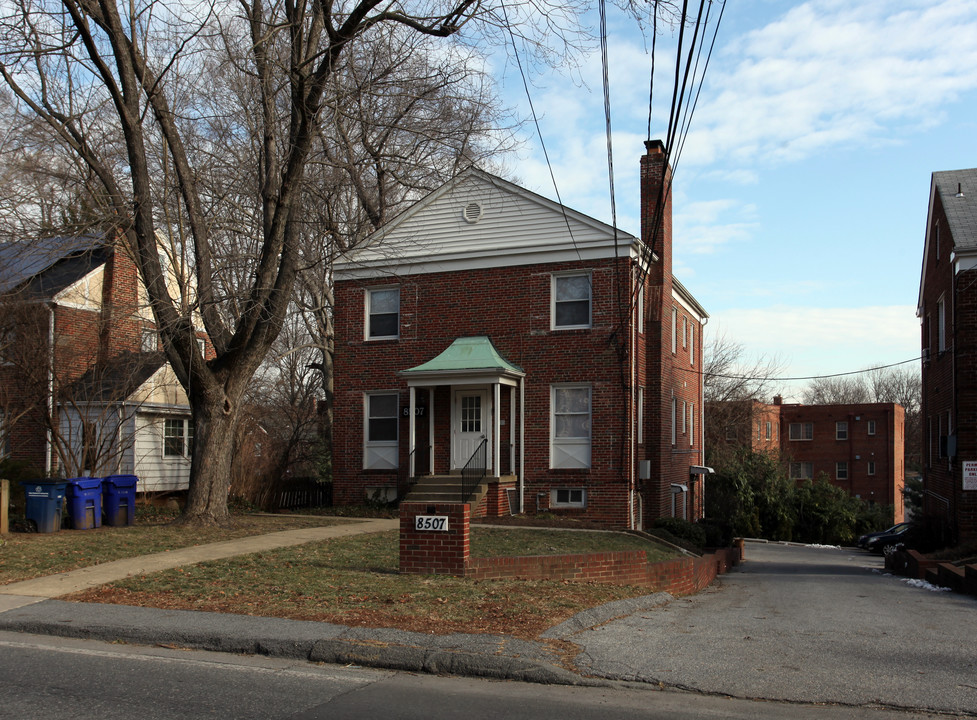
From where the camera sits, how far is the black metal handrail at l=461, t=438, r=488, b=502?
19.7 m

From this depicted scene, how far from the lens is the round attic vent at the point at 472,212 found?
73.4 ft

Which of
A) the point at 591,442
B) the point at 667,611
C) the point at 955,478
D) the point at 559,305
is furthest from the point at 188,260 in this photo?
the point at 955,478

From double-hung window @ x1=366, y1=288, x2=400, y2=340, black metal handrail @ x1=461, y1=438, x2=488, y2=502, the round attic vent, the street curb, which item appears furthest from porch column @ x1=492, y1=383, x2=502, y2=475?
the street curb

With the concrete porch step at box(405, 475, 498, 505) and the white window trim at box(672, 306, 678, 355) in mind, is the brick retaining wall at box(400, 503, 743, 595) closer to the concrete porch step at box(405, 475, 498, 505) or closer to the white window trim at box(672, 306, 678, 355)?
the concrete porch step at box(405, 475, 498, 505)

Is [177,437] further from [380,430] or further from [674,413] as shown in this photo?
[674,413]

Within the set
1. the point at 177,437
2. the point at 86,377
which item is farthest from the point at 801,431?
the point at 86,377

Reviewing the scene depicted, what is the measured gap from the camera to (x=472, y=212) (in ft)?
73.6

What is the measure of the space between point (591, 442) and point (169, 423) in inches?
525

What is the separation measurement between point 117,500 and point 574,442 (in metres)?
10.4

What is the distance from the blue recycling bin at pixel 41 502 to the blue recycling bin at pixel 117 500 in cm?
169

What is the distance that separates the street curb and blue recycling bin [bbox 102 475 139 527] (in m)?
8.77

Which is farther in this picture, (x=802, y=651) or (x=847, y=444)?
(x=847, y=444)

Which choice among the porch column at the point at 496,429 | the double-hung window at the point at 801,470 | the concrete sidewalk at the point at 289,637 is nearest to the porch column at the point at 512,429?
the porch column at the point at 496,429

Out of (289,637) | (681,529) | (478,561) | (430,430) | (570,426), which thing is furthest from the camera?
(430,430)
